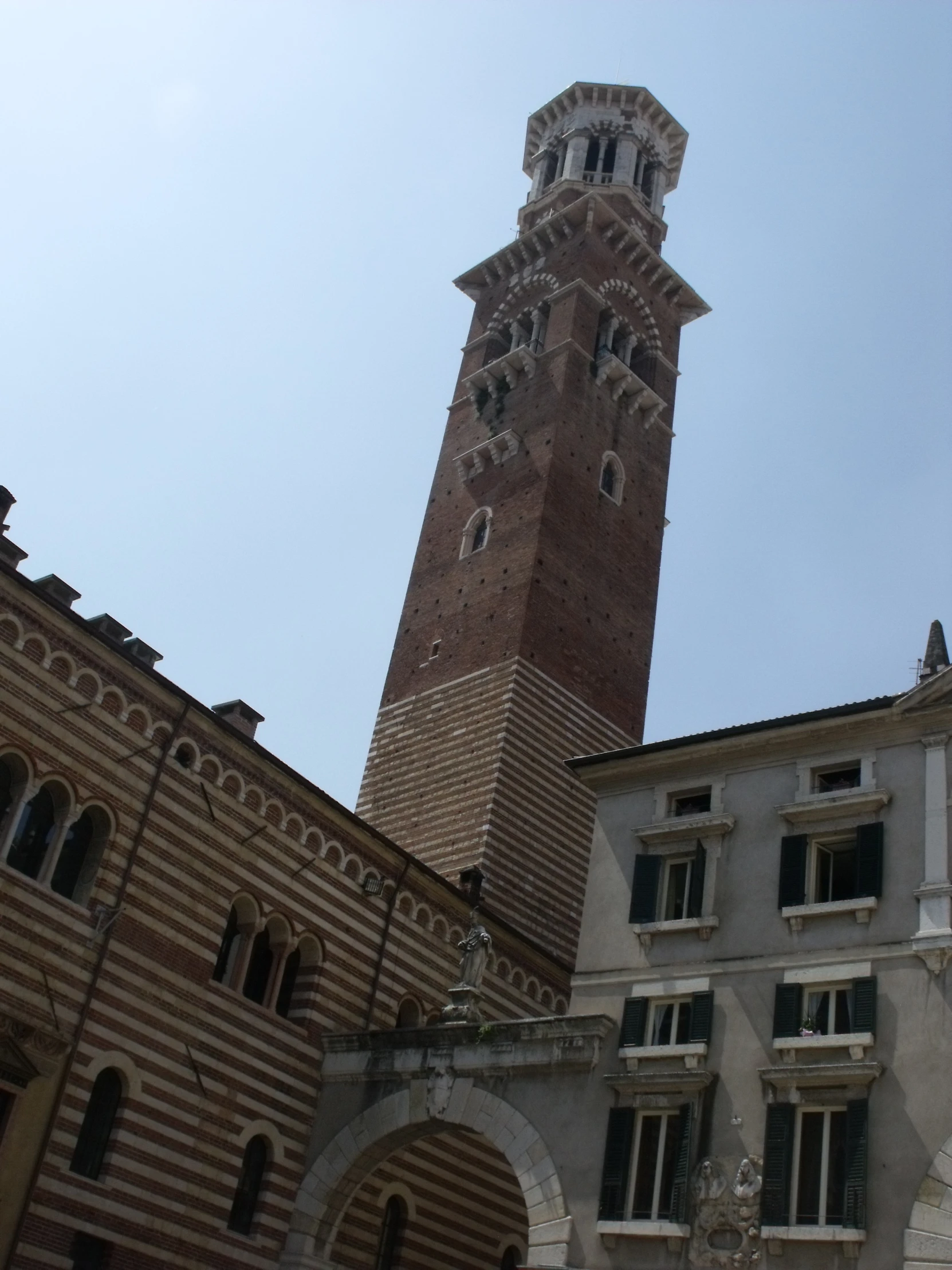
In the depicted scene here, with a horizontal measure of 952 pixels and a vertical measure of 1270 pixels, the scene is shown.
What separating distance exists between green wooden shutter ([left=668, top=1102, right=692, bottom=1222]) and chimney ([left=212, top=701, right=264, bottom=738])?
9726 millimetres

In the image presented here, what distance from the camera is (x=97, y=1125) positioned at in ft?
60.0

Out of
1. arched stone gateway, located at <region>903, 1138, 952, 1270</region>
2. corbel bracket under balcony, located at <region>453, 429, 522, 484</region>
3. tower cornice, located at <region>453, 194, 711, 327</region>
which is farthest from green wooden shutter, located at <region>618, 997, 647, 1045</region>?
tower cornice, located at <region>453, 194, 711, 327</region>

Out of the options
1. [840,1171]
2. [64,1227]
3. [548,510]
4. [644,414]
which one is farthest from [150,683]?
[644,414]

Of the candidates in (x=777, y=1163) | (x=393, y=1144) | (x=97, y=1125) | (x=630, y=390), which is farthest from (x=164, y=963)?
(x=630, y=390)

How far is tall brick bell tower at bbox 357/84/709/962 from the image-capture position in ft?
105

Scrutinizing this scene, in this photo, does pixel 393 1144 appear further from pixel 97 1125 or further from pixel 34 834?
pixel 34 834

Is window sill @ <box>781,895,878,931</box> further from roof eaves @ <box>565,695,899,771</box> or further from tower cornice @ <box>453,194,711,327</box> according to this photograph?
tower cornice @ <box>453,194,711,327</box>

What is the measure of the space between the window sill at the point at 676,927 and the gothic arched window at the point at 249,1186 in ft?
20.8

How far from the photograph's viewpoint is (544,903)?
3105cm

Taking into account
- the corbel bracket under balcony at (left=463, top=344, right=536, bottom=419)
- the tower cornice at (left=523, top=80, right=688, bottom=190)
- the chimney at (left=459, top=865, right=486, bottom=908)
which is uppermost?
the tower cornice at (left=523, top=80, right=688, bottom=190)

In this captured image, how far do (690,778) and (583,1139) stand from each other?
17.7 feet

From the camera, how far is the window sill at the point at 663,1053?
1759 cm

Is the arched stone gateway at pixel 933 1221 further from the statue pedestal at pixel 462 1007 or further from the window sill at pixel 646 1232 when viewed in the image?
the statue pedestal at pixel 462 1007

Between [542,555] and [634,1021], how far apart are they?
18.4 m
